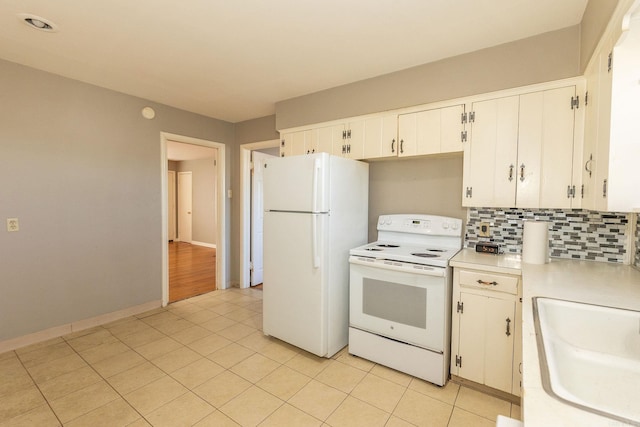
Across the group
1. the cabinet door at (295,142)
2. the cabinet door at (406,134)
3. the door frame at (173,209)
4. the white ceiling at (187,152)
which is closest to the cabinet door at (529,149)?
the cabinet door at (406,134)

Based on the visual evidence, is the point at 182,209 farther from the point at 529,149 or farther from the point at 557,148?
the point at 557,148

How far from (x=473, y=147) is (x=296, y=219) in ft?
4.99

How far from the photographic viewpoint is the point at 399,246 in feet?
8.82

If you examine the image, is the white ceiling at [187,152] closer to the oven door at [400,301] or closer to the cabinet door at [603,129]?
the oven door at [400,301]

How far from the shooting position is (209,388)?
2080 millimetres

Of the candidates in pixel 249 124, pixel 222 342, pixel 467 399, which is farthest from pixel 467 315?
pixel 249 124

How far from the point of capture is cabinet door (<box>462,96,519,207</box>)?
2.17 meters

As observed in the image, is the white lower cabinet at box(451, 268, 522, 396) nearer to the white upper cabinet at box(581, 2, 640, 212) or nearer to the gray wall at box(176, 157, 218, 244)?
the white upper cabinet at box(581, 2, 640, 212)

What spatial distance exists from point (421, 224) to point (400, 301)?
2.58 ft

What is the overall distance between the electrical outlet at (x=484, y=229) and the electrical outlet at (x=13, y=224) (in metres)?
3.96

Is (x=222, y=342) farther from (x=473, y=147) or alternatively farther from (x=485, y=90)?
(x=485, y=90)

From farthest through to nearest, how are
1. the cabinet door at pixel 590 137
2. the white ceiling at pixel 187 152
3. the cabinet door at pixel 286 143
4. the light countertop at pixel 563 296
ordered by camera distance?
1. the white ceiling at pixel 187 152
2. the cabinet door at pixel 286 143
3. the cabinet door at pixel 590 137
4. the light countertop at pixel 563 296

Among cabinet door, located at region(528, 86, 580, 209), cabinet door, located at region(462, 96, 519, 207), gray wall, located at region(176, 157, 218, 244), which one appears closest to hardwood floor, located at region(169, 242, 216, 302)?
gray wall, located at region(176, 157, 218, 244)

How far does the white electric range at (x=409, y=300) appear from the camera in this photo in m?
2.09
